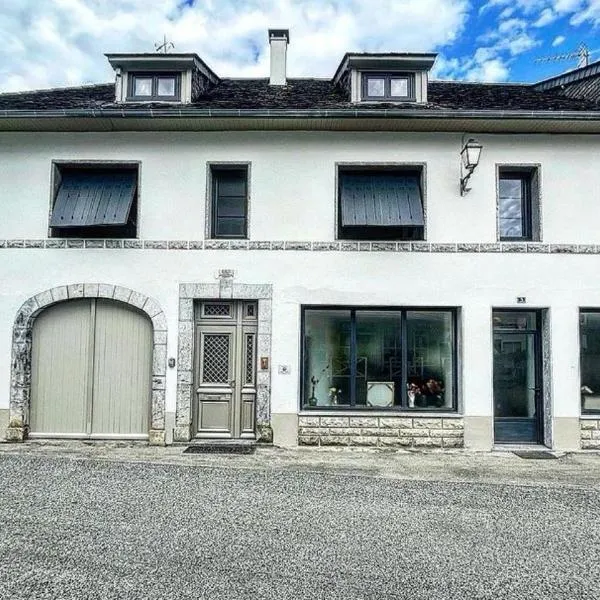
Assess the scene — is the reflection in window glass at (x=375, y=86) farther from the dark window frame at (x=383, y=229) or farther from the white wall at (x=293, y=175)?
the dark window frame at (x=383, y=229)

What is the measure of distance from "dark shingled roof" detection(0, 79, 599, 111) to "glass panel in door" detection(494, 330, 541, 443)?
12.9ft

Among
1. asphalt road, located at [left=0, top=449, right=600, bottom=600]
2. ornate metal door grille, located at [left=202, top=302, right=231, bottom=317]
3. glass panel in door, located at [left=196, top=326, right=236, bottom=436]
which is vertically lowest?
asphalt road, located at [left=0, top=449, right=600, bottom=600]

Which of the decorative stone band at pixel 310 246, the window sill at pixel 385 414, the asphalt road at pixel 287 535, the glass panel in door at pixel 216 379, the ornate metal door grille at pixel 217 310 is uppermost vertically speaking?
the decorative stone band at pixel 310 246

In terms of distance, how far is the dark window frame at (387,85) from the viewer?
30.6ft

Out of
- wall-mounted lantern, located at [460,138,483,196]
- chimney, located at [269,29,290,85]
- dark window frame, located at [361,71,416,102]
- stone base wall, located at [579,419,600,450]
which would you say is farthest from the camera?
chimney, located at [269,29,290,85]

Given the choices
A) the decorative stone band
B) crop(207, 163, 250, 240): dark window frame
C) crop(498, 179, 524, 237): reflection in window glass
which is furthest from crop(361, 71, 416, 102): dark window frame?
the decorative stone band

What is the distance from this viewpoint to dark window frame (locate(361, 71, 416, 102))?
933 centimetres

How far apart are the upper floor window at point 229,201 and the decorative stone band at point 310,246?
0.41 meters

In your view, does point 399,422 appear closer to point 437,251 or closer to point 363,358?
Answer: point 363,358

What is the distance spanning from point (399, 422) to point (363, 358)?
121 cm

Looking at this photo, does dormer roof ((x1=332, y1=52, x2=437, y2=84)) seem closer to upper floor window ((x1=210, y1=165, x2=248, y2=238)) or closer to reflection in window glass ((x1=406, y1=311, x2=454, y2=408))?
upper floor window ((x1=210, y1=165, x2=248, y2=238))

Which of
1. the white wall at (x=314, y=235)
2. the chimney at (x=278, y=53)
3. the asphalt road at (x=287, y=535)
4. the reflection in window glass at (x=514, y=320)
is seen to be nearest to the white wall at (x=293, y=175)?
the white wall at (x=314, y=235)

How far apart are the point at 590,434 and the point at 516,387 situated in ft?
4.38

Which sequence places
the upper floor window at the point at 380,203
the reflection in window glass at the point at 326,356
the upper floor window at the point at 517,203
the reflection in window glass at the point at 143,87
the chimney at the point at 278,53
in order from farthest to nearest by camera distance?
the chimney at the point at 278,53 → the reflection in window glass at the point at 143,87 → the upper floor window at the point at 517,203 → the reflection in window glass at the point at 326,356 → the upper floor window at the point at 380,203
